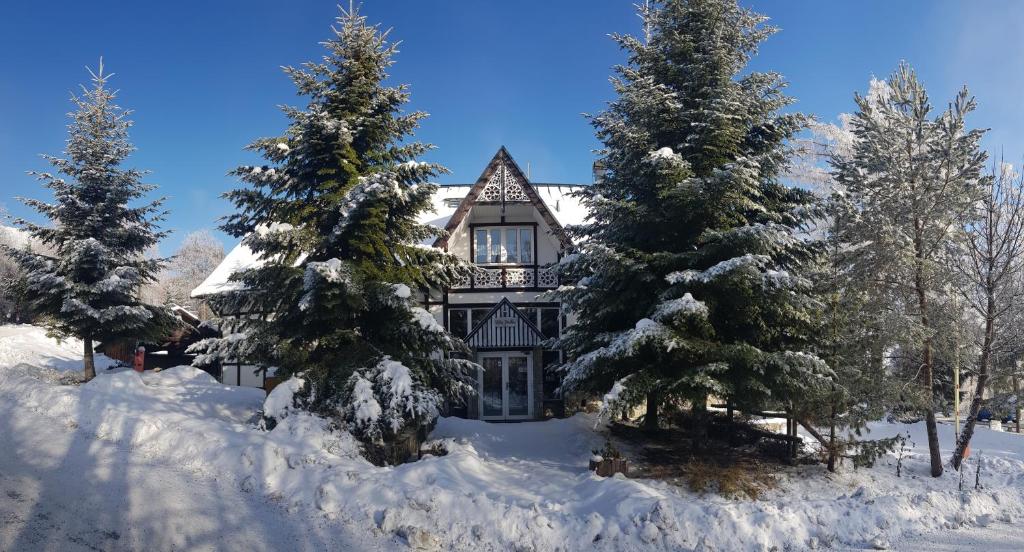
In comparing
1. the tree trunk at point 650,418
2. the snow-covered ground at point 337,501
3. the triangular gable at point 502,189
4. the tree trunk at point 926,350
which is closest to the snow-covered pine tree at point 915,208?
the tree trunk at point 926,350

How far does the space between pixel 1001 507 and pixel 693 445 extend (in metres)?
4.77

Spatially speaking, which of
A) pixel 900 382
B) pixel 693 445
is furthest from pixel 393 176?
pixel 900 382

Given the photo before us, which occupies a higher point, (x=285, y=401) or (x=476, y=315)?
(x=476, y=315)

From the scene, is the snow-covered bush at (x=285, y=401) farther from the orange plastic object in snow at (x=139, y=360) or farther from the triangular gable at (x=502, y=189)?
the orange plastic object in snow at (x=139, y=360)

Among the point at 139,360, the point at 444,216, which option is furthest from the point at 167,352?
the point at 444,216

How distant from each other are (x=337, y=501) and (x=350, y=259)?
6079 mm

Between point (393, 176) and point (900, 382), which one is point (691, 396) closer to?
point (900, 382)

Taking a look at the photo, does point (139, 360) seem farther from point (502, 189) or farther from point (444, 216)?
point (502, 189)

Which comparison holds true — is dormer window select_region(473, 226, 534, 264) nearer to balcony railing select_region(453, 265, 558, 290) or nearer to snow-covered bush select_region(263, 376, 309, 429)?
balcony railing select_region(453, 265, 558, 290)

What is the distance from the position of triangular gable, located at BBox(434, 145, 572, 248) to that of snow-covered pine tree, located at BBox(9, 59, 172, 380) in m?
9.67

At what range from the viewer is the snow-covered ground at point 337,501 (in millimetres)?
6645

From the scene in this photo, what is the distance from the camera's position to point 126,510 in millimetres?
6762

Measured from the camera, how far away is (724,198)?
36.0ft

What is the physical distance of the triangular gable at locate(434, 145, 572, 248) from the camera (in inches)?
699
